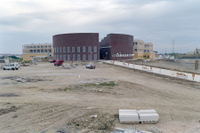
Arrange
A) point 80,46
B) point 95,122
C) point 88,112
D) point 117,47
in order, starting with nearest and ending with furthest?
point 95,122
point 88,112
point 80,46
point 117,47

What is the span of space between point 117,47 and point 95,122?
60.7 m

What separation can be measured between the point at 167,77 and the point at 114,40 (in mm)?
45821

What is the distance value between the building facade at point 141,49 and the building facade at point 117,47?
11249mm

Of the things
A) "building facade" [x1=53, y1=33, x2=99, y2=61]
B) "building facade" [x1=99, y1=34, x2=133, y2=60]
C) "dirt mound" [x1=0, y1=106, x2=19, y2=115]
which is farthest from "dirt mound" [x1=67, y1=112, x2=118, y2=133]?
"building facade" [x1=53, y1=33, x2=99, y2=61]

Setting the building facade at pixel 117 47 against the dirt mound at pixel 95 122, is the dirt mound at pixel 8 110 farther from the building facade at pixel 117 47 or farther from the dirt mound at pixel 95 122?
the building facade at pixel 117 47

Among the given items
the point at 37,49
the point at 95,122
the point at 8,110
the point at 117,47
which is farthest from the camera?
the point at 37,49

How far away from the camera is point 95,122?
7.81 metres

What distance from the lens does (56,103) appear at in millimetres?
10500

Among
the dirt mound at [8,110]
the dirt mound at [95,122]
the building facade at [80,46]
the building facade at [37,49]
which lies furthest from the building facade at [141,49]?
the dirt mound at [8,110]

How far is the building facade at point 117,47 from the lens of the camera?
216 ft

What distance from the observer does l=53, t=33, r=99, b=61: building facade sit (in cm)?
6469

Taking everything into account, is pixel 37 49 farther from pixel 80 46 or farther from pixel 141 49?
pixel 141 49

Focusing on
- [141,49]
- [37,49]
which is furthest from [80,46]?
[37,49]

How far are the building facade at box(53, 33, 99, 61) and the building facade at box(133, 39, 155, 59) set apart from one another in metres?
27.6
